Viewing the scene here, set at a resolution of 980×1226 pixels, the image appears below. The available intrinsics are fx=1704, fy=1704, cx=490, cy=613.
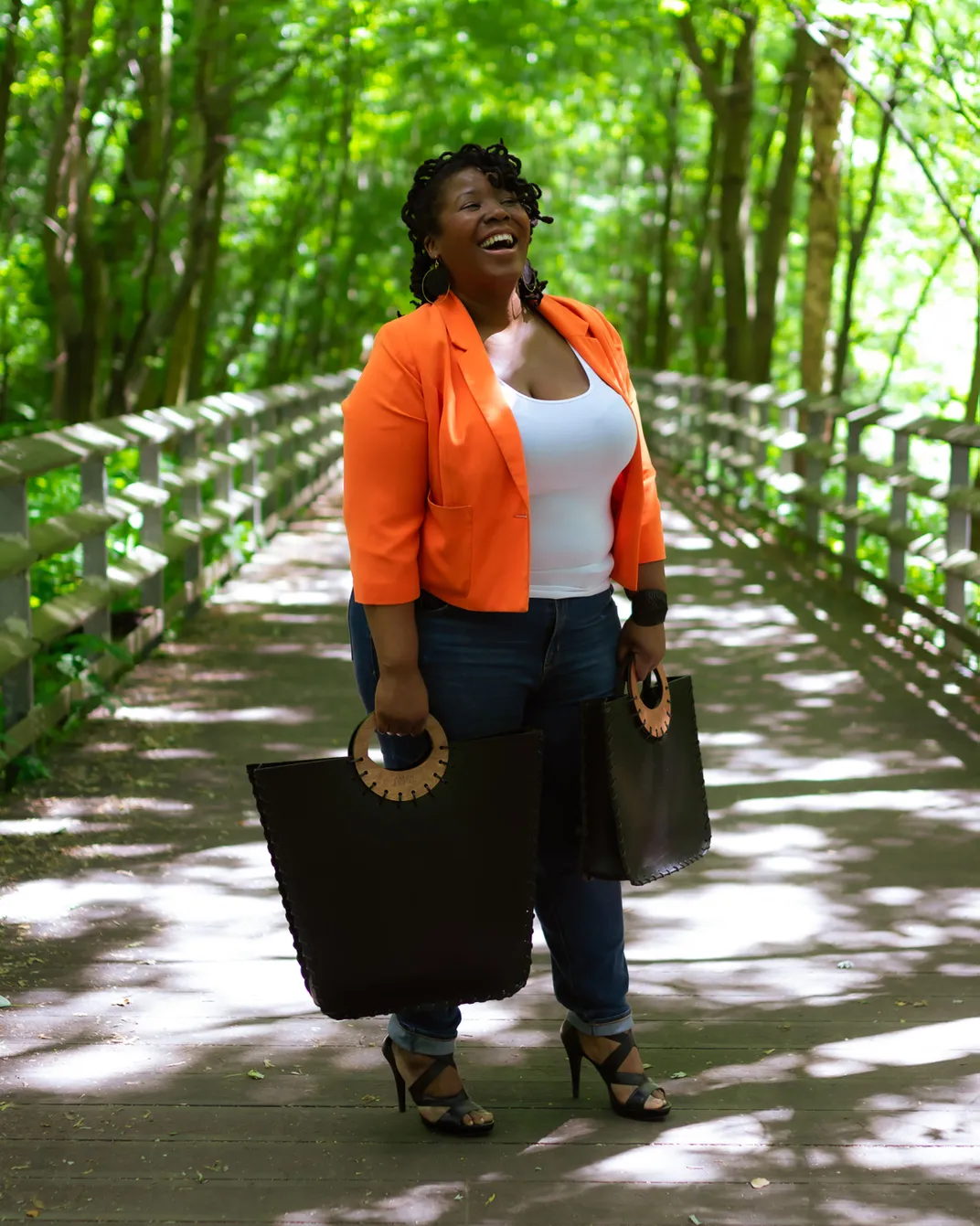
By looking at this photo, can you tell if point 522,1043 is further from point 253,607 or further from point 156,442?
point 253,607


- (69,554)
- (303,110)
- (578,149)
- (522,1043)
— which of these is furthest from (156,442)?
(578,149)

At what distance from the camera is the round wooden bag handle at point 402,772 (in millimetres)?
3330

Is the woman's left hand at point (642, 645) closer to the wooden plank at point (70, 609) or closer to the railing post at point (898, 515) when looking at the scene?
the wooden plank at point (70, 609)

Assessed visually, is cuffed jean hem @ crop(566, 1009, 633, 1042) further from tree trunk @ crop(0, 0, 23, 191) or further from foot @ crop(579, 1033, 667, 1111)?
tree trunk @ crop(0, 0, 23, 191)

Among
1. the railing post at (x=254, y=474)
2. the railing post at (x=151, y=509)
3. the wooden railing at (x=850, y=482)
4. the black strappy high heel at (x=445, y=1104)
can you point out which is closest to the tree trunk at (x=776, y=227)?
the wooden railing at (x=850, y=482)

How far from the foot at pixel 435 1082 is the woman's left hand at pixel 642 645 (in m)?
0.94

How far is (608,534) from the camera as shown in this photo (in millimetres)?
3576

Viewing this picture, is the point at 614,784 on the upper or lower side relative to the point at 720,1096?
upper

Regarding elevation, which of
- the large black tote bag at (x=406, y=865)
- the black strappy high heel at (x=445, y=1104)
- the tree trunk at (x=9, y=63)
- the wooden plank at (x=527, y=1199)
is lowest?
the wooden plank at (x=527, y=1199)

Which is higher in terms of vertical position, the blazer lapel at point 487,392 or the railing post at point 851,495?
the blazer lapel at point 487,392

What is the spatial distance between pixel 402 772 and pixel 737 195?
55.1ft

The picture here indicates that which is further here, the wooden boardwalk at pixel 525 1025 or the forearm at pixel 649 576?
the forearm at pixel 649 576

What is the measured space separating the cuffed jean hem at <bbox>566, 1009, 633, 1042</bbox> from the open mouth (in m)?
1.65

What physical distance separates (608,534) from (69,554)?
6.04m
